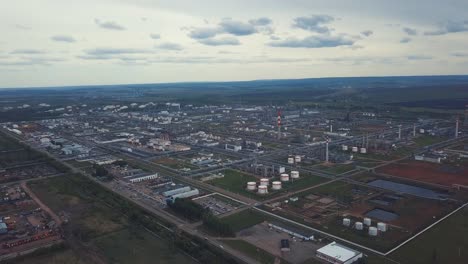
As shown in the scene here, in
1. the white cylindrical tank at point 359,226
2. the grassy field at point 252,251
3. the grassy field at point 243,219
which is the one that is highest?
the white cylindrical tank at point 359,226

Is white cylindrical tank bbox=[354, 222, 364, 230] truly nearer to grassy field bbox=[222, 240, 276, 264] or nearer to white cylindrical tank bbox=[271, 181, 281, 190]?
grassy field bbox=[222, 240, 276, 264]

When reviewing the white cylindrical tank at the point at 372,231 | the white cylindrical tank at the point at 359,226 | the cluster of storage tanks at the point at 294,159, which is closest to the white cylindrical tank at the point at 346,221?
the white cylindrical tank at the point at 359,226

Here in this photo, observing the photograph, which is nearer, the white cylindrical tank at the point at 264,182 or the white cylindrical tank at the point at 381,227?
the white cylindrical tank at the point at 381,227

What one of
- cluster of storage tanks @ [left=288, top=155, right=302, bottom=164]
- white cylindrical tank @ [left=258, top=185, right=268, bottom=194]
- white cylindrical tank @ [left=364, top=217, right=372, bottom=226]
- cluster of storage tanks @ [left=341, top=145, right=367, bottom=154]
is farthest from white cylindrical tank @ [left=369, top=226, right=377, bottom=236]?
cluster of storage tanks @ [left=341, top=145, right=367, bottom=154]

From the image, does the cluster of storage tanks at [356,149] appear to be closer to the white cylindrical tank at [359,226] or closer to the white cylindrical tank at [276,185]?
the white cylindrical tank at [276,185]

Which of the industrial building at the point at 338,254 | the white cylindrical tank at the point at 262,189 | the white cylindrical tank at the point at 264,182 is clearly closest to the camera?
the industrial building at the point at 338,254

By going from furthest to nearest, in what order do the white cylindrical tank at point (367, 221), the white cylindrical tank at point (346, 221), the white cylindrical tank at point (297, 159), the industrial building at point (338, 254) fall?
the white cylindrical tank at point (297, 159)
the white cylindrical tank at point (346, 221)
the white cylindrical tank at point (367, 221)
the industrial building at point (338, 254)

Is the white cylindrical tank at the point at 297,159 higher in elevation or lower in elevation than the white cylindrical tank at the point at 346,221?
higher

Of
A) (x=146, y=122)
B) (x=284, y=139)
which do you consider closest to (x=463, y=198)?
(x=284, y=139)
